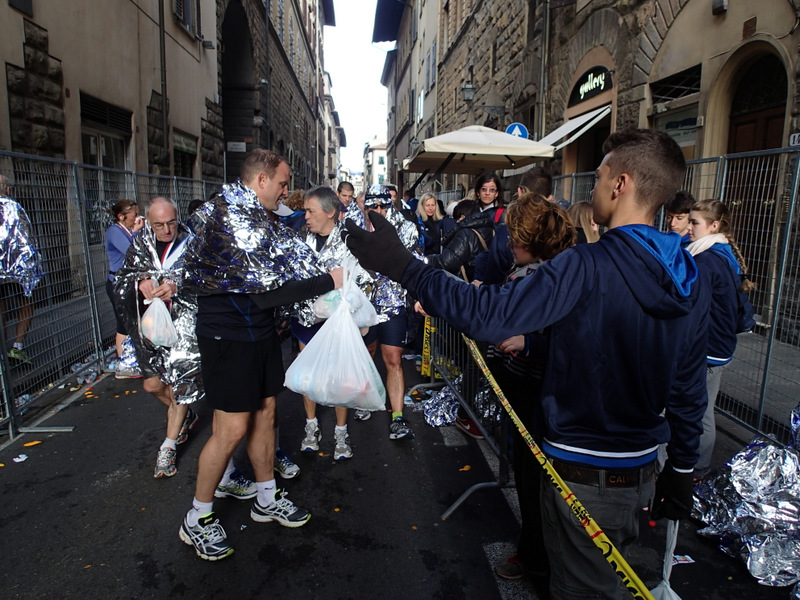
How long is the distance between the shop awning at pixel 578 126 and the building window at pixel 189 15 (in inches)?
313

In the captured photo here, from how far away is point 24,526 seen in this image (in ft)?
9.98

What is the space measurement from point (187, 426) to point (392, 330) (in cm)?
168

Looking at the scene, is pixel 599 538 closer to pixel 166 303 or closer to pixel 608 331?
pixel 608 331

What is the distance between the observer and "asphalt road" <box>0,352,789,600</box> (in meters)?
2.59

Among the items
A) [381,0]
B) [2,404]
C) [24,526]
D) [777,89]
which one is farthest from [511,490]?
[381,0]

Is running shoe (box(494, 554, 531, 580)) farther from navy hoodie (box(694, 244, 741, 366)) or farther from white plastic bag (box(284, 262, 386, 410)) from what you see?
navy hoodie (box(694, 244, 741, 366))

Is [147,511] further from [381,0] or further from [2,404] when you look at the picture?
[381,0]

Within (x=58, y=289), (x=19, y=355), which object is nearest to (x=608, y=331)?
(x=19, y=355)

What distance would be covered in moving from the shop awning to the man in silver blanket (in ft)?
26.0

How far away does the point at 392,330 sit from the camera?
14.1 ft

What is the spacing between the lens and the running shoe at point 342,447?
388cm

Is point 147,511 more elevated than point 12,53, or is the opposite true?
point 12,53

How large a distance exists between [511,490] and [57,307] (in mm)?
4361

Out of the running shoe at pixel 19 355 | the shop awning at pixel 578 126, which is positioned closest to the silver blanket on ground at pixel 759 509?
the running shoe at pixel 19 355
